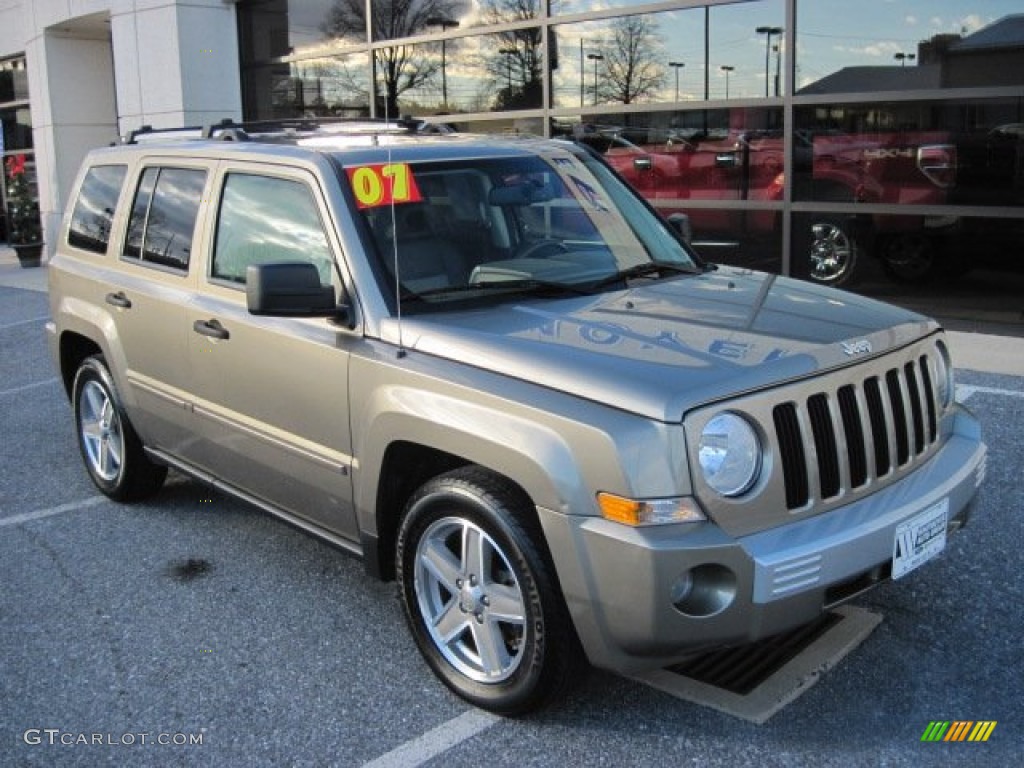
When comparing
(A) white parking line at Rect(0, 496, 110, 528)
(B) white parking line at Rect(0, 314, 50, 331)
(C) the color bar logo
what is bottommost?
(C) the color bar logo

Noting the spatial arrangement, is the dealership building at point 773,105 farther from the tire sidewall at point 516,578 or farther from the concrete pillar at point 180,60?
the tire sidewall at point 516,578

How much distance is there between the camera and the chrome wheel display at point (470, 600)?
10.9 feet

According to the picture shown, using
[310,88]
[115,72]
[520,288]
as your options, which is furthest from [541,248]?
[115,72]

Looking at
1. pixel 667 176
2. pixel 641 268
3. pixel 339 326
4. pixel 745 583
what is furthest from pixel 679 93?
pixel 745 583

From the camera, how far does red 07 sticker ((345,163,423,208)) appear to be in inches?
154

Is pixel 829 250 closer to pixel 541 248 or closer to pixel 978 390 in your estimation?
pixel 978 390

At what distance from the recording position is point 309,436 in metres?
3.90

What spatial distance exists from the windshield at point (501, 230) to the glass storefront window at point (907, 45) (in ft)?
18.9

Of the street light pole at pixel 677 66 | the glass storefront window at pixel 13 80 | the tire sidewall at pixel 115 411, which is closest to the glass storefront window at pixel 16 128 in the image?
the glass storefront window at pixel 13 80

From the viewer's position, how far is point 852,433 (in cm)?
325

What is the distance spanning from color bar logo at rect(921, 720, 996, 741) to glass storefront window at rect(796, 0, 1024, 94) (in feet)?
23.4

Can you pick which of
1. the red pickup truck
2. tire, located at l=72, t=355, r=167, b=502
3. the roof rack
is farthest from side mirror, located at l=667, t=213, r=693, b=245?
the red pickup truck

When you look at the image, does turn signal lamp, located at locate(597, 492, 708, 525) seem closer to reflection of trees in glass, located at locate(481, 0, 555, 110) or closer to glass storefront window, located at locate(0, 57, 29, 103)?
reflection of trees in glass, located at locate(481, 0, 555, 110)

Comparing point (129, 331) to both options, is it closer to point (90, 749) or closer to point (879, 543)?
point (90, 749)
